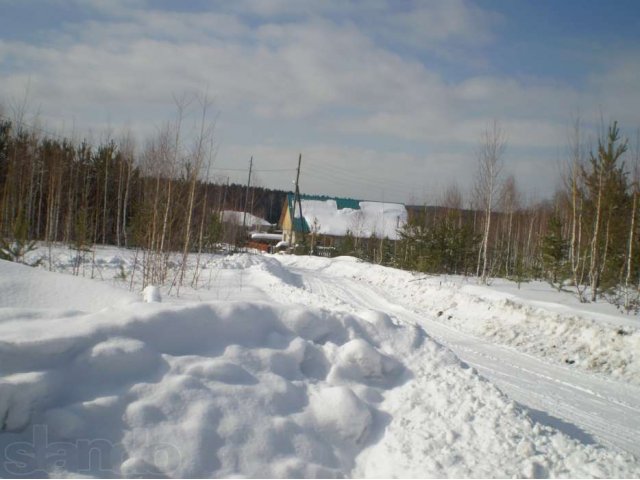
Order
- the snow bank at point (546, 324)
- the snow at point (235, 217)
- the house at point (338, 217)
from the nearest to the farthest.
A: the snow bank at point (546, 324) → the snow at point (235, 217) → the house at point (338, 217)

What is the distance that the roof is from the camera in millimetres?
42188

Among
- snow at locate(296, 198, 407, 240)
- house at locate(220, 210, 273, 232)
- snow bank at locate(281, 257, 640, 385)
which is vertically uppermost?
snow at locate(296, 198, 407, 240)

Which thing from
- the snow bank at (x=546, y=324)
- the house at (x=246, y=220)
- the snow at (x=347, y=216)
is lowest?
the snow bank at (x=546, y=324)

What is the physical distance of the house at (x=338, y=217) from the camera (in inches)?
1633

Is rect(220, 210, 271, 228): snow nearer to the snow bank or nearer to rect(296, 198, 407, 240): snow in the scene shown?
rect(296, 198, 407, 240): snow

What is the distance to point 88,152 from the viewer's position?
28094 millimetres

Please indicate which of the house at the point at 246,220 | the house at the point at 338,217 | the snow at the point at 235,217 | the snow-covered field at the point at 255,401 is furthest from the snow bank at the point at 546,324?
the house at the point at 338,217

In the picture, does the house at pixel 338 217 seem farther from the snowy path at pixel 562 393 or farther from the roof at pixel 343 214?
the snowy path at pixel 562 393

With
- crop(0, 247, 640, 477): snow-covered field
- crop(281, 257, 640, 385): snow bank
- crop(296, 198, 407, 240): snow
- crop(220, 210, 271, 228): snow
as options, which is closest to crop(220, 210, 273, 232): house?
crop(220, 210, 271, 228): snow

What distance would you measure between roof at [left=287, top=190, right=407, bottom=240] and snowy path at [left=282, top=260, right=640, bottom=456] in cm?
3156

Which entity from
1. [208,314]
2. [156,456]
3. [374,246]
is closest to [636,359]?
[208,314]

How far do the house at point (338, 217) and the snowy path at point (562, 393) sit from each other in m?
30.3

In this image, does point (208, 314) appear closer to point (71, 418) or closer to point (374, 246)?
point (71, 418)

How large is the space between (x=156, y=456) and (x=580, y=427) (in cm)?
467
